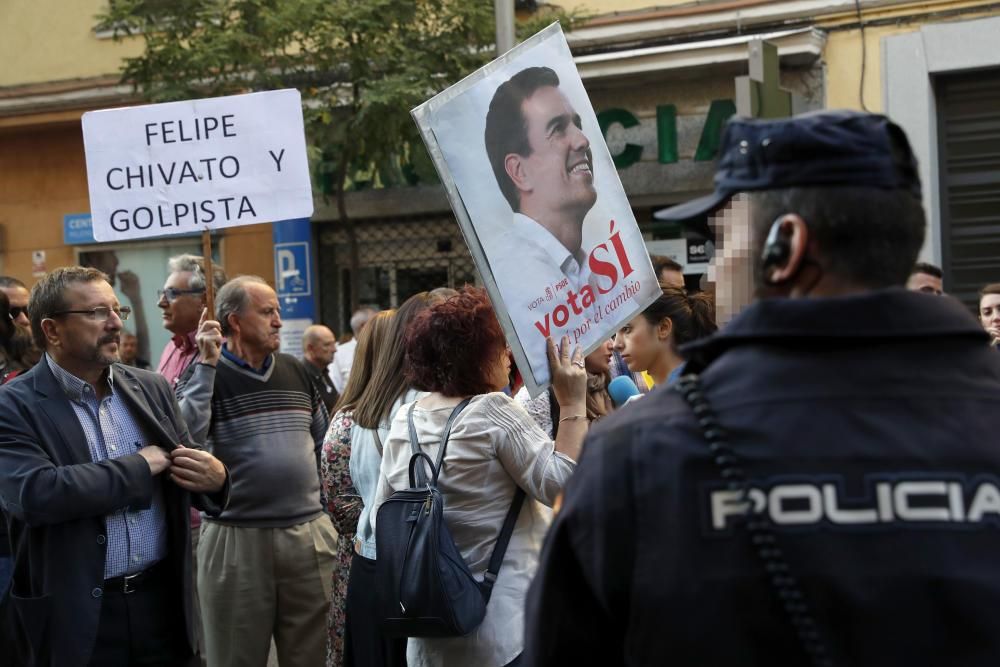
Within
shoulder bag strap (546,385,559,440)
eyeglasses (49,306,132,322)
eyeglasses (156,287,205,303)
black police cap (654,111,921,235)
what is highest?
black police cap (654,111,921,235)

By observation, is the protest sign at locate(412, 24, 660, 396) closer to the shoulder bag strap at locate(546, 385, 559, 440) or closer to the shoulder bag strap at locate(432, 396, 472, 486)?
the shoulder bag strap at locate(432, 396, 472, 486)

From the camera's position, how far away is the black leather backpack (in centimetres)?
361

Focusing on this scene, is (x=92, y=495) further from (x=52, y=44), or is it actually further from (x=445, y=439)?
(x=52, y=44)

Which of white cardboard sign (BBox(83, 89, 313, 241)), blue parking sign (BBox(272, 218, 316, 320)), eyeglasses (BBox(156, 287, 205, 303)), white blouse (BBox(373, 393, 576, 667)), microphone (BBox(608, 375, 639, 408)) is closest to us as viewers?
white blouse (BBox(373, 393, 576, 667))

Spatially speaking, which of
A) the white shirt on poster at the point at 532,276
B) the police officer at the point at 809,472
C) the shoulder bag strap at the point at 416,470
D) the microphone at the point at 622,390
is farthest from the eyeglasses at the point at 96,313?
the police officer at the point at 809,472

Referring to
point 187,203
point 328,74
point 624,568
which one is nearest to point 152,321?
point 328,74

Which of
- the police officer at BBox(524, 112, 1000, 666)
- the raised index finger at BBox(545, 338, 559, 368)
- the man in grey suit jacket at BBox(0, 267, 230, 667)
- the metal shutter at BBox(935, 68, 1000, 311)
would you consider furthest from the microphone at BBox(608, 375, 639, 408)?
the metal shutter at BBox(935, 68, 1000, 311)

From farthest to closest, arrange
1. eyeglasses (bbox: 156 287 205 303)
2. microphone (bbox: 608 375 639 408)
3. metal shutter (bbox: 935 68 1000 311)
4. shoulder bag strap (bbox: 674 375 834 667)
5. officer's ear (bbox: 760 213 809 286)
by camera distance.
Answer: metal shutter (bbox: 935 68 1000 311)
eyeglasses (bbox: 156 287 205 303)
microphone (bbox: 608 375 639 408)
officer's ear (bbox: 760 213 809 286)
shoulder bag strap (bbox: 674 375 834 667)

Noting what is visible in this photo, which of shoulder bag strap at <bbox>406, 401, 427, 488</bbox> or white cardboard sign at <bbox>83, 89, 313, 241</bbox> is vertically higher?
white cardboard sign at <bbox>83, 89, 313, 241</bbox>

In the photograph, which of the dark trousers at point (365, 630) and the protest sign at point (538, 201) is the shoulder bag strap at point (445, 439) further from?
the dark trousers at point (365, 630)

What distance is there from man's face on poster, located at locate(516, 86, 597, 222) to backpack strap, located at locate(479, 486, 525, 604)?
0.91 meters

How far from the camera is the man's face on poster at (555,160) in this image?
3926mm

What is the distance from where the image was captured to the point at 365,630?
4.25 m

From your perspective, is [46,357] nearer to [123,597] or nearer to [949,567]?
[123,597]
